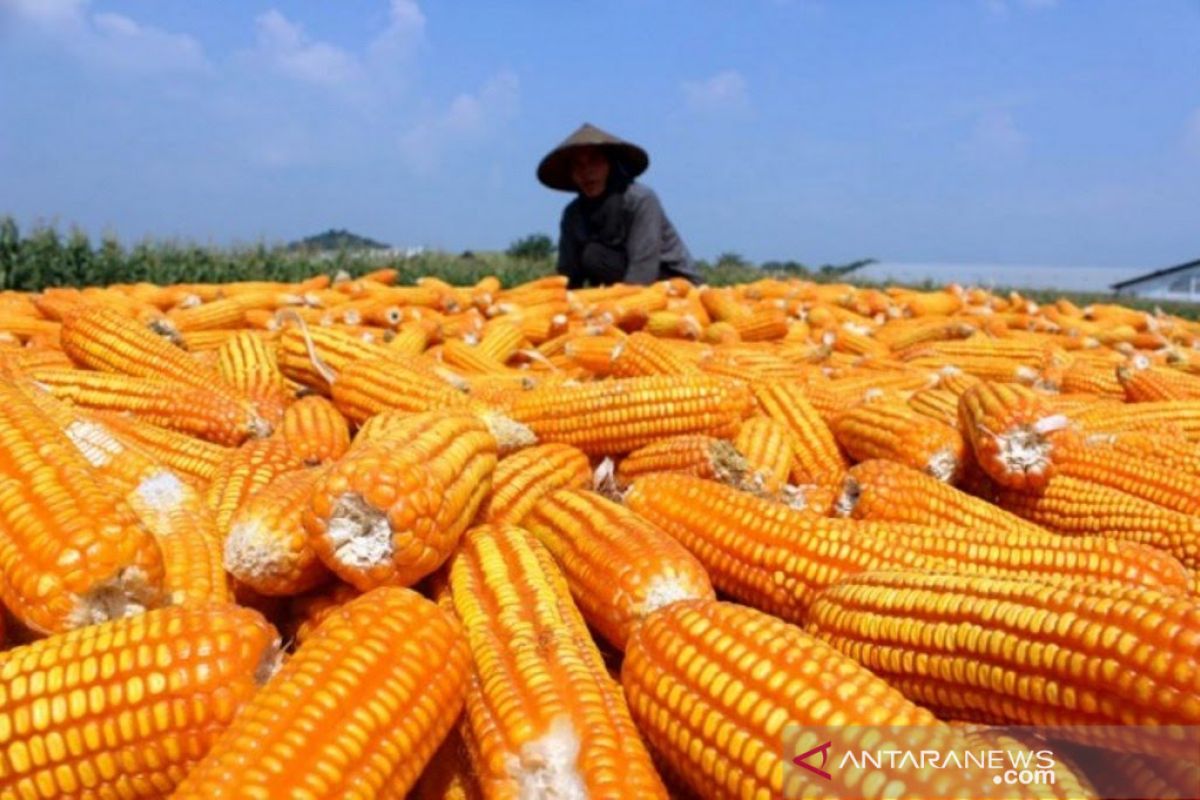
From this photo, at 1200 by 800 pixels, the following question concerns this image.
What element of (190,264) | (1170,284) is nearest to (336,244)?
(190,264)

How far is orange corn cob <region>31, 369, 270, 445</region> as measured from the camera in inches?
124

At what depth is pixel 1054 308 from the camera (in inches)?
364

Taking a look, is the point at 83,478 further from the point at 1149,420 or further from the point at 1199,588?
the point at 1149,420

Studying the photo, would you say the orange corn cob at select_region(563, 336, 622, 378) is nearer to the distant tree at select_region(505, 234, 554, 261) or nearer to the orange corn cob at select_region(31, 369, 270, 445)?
the orange corn cob at select_region(31, 369, 270, 445)

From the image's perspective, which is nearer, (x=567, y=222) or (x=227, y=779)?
(x=227, y=779)

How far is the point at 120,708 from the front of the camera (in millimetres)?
1448

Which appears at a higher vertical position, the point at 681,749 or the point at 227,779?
the point at 227,779

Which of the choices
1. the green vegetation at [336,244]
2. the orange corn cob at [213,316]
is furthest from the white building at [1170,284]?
the orange corn cob at [213,316]

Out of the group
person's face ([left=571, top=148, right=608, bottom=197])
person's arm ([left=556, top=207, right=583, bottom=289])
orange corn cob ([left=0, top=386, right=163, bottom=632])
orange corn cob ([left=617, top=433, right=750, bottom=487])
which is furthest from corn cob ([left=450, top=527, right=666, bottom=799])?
person's arm ([left=556, top=207, right=583, bottom=289])

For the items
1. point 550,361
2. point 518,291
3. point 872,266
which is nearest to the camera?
point 550,361

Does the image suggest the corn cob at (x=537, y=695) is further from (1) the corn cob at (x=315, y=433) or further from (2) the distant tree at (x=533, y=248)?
(2) the distant tree at (x=533, y=248)

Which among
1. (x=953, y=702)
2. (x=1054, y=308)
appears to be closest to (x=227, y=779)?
(x=953, y=702)

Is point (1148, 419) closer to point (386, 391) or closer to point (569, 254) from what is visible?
point (386, 391)

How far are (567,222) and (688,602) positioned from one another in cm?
950
